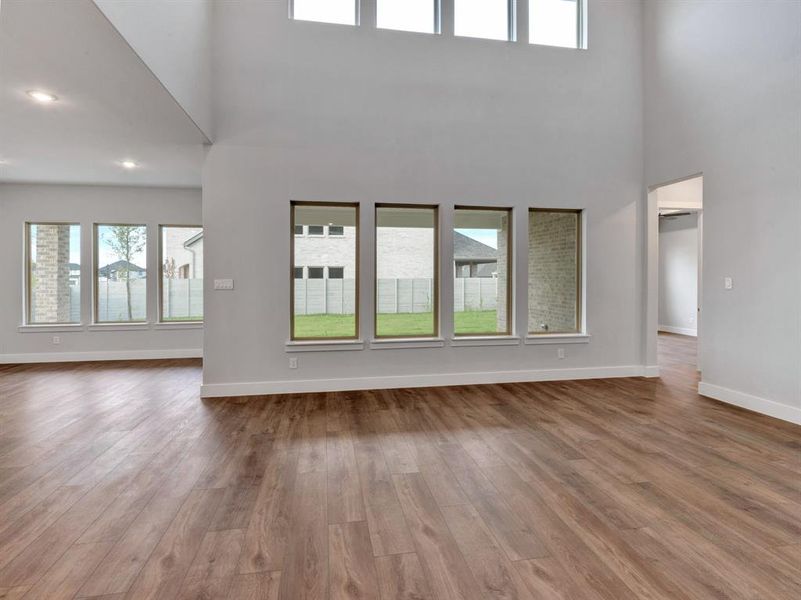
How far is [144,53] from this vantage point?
273 centimetres

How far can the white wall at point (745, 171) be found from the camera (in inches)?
142

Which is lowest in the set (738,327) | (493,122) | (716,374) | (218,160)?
(716,374)

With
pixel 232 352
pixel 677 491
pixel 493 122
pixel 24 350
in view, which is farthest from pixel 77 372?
pixel 677 491

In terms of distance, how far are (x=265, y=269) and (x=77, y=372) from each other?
3473 millimetres

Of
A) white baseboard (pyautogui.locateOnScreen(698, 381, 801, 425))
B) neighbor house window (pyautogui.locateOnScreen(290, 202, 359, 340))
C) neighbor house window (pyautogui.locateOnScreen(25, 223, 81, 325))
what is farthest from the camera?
neighbor house window (pyautogui.locateOnScreen(25, 223, 81, 325))

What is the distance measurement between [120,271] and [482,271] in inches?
233

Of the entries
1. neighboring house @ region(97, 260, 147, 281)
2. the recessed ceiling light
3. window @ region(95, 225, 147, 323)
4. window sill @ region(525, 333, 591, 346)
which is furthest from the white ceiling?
window sill @ region(525, 333, 591, 346)

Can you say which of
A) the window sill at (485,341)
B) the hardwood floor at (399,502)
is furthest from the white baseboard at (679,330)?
the window sill at (485,341)

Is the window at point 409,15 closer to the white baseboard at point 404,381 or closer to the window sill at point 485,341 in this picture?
the window sill at point 485,341

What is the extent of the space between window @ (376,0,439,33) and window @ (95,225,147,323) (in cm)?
496

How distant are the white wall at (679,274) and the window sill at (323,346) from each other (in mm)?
8462

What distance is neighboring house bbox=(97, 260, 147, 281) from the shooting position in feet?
21.8

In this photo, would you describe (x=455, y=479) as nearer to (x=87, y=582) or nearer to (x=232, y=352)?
(x=87, y=582)

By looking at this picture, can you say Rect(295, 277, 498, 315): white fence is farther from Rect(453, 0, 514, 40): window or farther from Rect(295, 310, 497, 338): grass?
Rect(453, 0, 514, 40): window
